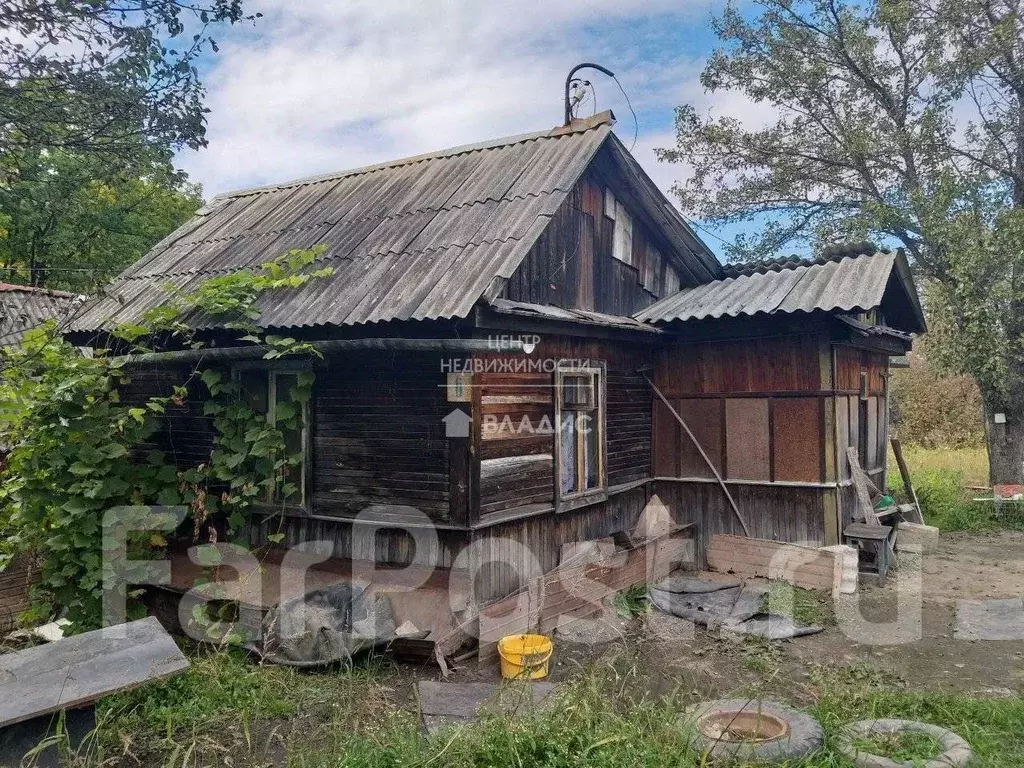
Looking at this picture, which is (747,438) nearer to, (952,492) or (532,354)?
(532,354)

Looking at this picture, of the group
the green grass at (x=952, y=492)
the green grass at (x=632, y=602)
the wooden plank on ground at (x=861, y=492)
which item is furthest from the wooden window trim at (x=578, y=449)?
the green grass at (x=952, y=492)

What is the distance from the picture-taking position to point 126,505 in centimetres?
659

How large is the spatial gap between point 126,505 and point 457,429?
3.34 m

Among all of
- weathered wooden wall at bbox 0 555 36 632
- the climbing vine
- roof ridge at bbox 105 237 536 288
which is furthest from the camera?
weathered wooden wall at bbox 0 555 36 632

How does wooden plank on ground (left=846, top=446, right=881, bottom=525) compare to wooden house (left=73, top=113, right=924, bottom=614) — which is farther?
wooden plank on ground (left=846, top=446, right=881, bottom=525)

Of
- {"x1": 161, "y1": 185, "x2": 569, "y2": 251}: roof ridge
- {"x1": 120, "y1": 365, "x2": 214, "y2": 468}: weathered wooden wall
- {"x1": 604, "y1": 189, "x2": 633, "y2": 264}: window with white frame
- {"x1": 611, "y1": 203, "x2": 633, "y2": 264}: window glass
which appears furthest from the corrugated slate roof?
{"x1": 611, "y1": 203, "x2": 633, "y2": 264}: window glass

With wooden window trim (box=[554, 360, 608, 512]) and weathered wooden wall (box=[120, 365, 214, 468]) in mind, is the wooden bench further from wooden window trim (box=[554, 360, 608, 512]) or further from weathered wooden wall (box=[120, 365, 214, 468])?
wooden window trim (box=[554, 360, 608, 512])

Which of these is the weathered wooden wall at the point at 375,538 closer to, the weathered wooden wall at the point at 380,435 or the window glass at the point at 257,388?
the weathered wooden wall at the point at 380,435

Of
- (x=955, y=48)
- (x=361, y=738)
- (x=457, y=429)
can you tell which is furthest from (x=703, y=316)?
(x=955, y=48)

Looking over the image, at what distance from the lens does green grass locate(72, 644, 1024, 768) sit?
3.64 m

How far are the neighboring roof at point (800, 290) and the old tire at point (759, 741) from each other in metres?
4.38

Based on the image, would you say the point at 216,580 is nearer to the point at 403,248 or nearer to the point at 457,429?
the point at 457,429

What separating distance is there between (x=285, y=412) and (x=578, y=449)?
3102mm

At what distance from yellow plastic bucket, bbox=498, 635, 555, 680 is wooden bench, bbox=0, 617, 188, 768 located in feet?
7.73
